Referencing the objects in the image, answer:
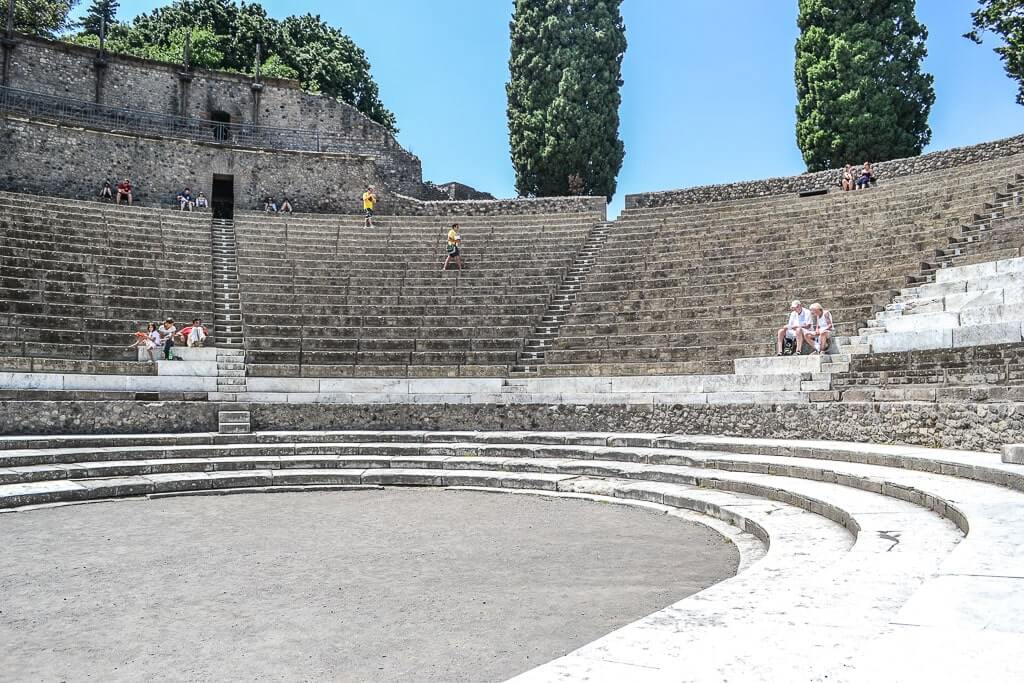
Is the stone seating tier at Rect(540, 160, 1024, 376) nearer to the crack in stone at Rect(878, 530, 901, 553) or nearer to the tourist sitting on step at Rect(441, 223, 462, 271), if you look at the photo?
the tourist sitting on step at Rect(441, 223, 462, 271)

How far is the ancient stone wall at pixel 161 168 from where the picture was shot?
22.6 metres

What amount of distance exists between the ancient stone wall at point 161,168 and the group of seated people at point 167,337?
406 inches

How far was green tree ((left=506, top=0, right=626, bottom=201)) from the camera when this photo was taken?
31.9 meters

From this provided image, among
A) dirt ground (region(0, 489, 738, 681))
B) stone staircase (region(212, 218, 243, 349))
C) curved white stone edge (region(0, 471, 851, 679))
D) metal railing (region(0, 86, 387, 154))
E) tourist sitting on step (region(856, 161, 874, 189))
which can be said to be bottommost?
dirt ground (region(0, 489, 738, 681))

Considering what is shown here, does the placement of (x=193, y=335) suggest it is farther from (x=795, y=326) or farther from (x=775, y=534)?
(x=775, y=534)

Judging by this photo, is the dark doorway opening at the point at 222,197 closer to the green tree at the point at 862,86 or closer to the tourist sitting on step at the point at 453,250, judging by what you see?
the tourist sitting on step at the point at 453,250

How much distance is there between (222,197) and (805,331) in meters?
20.4

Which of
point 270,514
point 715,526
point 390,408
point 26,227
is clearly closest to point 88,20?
point 26,227

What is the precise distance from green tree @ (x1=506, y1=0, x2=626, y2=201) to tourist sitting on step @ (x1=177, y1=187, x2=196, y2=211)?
13.8m

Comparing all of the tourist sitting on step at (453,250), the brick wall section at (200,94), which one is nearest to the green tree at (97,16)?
the brick wall section at (200,94)

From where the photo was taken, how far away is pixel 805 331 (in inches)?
492

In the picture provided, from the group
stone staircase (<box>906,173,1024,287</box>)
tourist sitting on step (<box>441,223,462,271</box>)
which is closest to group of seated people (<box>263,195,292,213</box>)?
tourist sitting on step (<box>441,223,462,271</box>)

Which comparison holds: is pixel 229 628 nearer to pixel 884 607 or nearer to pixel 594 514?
pixel 884 607

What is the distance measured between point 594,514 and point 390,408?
6.32m
